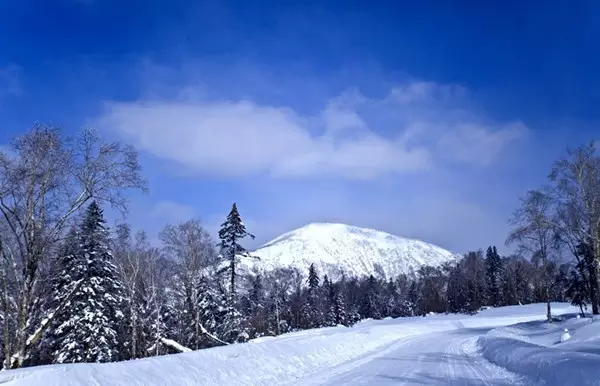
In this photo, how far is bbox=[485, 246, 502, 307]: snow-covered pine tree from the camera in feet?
343

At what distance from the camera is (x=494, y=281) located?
105625 mm

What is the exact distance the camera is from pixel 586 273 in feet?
182

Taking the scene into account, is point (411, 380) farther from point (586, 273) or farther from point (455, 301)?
point (455, 301)

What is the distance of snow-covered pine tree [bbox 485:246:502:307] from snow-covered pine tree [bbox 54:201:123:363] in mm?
93038

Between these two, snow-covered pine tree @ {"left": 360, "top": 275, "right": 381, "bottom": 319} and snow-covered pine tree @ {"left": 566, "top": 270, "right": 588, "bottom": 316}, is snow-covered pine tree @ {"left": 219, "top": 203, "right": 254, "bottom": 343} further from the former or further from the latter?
snow-covered pine tree @ {"left": 360, "top": 275, "right": 381, "bottom": 319}

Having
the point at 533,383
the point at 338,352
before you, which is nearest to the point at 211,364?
the point at 533,383

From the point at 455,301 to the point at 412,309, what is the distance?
1244 centimetres

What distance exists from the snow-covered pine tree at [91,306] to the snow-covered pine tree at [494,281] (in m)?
93.0

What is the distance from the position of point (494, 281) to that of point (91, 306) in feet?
317

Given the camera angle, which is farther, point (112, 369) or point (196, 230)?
point (196, 230)

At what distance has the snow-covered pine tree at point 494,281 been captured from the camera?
10456 centimetres

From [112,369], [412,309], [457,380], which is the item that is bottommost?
[412,309]

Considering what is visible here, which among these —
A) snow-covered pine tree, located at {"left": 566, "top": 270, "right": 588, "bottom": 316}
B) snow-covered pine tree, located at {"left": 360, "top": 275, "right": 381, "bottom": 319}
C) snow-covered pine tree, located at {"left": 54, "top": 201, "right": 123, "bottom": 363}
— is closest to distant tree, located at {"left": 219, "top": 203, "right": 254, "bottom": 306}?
snow-covered pine tree, located at {"left": 54, "top": 201, "right": 123, "bottom": 363}

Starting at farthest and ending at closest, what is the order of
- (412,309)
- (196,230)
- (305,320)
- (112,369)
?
(412,309) → (305,320) → (196,230) → (112,369)
